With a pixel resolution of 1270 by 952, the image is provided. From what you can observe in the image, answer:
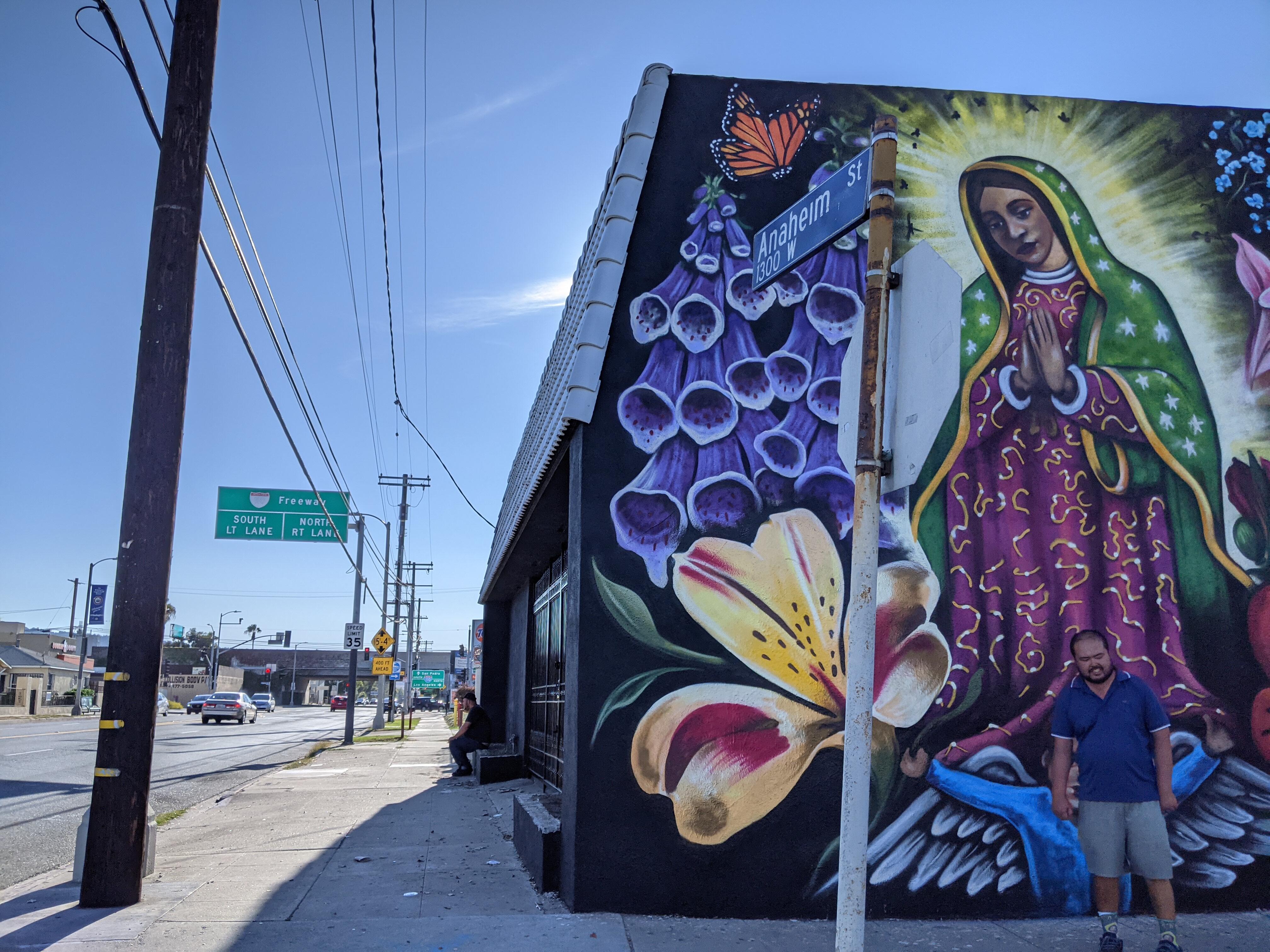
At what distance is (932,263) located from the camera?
3377mm

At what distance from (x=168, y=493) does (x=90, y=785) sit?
10189 millimetres

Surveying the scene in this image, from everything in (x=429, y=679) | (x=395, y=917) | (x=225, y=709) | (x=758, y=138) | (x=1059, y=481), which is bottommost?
(x=429, y=679)

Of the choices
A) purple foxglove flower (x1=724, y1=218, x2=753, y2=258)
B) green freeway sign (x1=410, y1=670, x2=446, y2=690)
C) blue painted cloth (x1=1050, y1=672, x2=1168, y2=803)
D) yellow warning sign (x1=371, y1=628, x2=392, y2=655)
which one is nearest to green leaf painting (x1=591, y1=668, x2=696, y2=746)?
blue painted cloth (x1=1050, y1=672, x2=1168, y2=803)

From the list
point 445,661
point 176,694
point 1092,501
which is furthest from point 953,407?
point 445,661

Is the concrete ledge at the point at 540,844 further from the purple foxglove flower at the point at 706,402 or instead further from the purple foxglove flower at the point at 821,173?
the purple foxglove flower at the point at 821,173

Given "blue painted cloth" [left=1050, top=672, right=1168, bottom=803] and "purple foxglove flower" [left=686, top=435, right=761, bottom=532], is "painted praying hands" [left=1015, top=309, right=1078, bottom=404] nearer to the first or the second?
"purple foxglove flower" [left=686, top=435, right=761, bottom=532]

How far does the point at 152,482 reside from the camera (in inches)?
260

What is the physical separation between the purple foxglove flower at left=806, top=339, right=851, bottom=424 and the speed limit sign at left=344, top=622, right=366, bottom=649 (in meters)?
20.8

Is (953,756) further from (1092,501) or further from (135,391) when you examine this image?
(135,391)

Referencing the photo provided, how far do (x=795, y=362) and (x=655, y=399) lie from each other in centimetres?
98

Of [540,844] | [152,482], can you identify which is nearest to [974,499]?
[540,844]

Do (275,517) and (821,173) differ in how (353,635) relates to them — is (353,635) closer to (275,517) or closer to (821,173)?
(275,517)

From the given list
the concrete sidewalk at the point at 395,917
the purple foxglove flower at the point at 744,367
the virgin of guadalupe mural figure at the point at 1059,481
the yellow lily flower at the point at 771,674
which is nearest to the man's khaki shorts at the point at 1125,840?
the concrete sidewalk at the point at 395,917

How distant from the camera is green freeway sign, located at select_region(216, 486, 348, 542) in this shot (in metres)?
22.5
